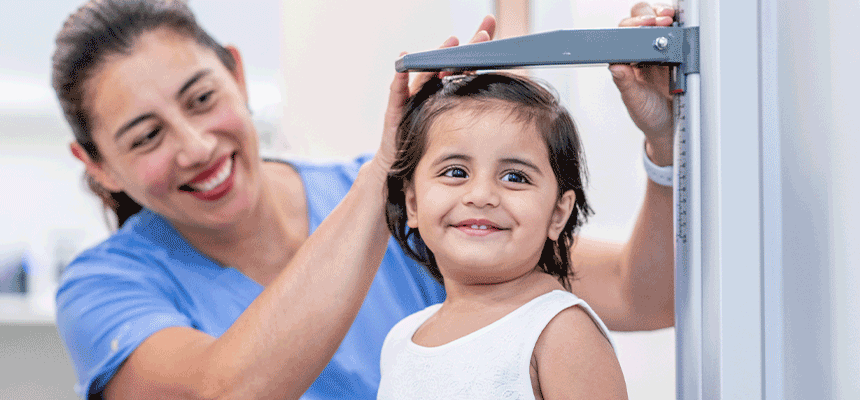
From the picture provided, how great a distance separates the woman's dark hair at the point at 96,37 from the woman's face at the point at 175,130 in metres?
0.01

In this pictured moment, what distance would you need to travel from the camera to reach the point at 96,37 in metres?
0.87

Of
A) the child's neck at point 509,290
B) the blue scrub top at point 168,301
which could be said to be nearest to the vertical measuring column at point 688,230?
the child's neck at point 509,290

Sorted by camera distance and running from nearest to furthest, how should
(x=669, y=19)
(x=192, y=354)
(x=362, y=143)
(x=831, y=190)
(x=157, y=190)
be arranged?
(x=831, y=190) → (x=669, y=19) → (x=192, y=354) → (x=157, y=190) → (x=362, y=143)

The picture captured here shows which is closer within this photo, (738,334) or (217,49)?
(738,334)

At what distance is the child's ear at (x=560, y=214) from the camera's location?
56 centimetres

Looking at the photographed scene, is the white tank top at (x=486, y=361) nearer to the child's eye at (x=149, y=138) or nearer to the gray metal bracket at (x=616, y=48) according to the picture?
the gray metal bracket at (x=616, y=48)

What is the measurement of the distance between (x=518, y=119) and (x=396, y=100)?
13 cm

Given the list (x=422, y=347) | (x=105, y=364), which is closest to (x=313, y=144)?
(x=105, y=364)

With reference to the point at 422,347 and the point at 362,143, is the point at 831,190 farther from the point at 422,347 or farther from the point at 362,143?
the point at 362,143

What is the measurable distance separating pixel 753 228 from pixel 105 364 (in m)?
0.70

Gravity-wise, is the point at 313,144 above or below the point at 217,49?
below

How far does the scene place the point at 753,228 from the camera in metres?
0.44

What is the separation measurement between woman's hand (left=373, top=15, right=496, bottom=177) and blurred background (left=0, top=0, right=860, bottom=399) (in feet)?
0.31

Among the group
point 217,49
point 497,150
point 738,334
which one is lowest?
point 738,334
